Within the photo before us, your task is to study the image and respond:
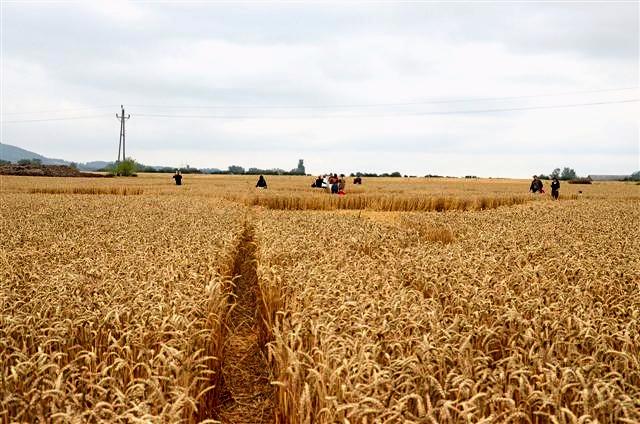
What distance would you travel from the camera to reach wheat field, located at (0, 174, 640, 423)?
3.35 meters

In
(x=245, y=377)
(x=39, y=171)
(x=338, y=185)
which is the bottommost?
(x=245, y=377)

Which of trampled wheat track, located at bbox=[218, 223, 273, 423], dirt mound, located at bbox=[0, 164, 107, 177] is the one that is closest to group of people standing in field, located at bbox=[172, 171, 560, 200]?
trampled wheat track, located at bbox=[218, 223, 273, 423]

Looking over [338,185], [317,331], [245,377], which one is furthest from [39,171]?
[317,331]

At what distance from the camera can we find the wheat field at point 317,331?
335cm

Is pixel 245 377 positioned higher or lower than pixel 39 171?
lower

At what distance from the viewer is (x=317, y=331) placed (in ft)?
14.8

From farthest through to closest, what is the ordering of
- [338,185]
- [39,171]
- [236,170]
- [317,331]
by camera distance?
1. [236,170]
2. [39,171]
3. [338,185]
4. [317,331]

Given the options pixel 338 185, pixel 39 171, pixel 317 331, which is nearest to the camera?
pixel 317 331

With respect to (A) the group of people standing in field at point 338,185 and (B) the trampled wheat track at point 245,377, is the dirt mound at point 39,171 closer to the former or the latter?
(A) the group of people standing in field at point 338,185

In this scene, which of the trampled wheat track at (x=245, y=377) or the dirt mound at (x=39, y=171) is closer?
the trampled wheat track at (x=245, y=377)

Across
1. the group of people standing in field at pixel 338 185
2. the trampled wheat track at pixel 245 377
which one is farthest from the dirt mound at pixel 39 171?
the trampled wheat track at pixel 245 377

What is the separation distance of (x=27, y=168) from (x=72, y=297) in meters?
86.3

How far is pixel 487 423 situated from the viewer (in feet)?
9.35

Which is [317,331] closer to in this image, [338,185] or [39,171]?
[338,185]
